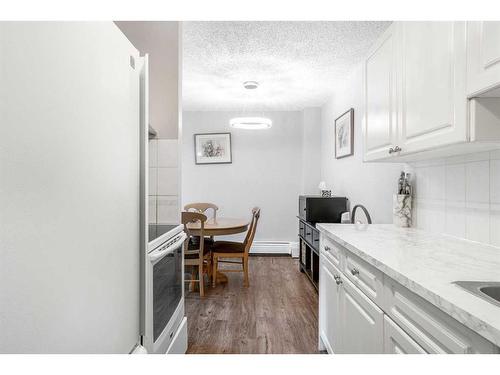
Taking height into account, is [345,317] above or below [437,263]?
below

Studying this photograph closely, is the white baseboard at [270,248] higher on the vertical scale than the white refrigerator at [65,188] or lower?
lower

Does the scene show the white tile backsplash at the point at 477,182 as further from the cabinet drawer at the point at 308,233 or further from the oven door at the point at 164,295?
the cabinet drawer at the point at 308,233

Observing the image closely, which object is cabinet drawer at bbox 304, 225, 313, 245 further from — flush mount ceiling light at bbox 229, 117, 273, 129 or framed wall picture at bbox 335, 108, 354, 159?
flush mount ceiling light at bbox 229, 117, 273, 129

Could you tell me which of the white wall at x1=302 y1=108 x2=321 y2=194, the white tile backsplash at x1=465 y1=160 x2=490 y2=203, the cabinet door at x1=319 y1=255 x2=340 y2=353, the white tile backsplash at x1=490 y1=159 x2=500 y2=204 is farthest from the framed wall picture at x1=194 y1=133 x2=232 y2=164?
the white tile backsplash at x1=490 y1=159 x2=500 y2=204

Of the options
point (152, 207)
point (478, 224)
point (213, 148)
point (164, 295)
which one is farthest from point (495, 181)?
point (213, 148)

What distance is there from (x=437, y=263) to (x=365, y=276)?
Result: 30 cm

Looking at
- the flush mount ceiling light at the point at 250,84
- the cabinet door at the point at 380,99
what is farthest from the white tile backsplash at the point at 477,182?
the flush mount ceiling light at the point at 250,84

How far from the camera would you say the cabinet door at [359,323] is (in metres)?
1.23

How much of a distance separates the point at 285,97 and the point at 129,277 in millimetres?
3838

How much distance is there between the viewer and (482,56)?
1.05m

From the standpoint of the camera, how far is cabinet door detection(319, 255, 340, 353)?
1.79m

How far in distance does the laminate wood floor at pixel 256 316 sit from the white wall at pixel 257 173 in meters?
1.40

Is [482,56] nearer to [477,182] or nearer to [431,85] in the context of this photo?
[431,85]

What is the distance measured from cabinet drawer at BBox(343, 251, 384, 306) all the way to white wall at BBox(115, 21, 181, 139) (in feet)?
4.74
